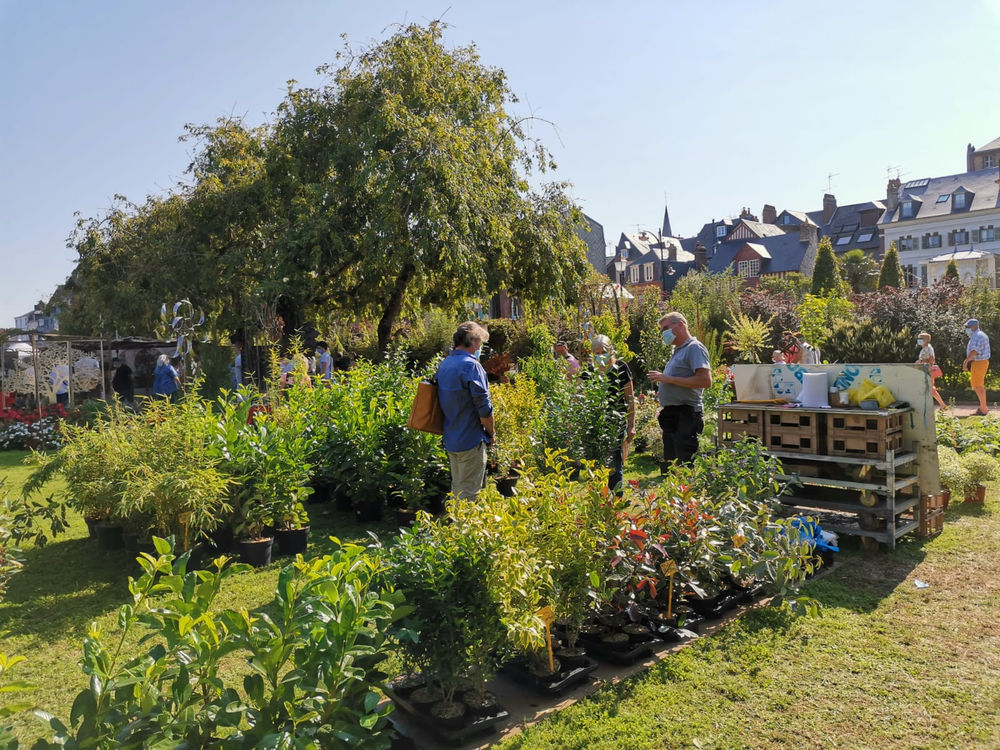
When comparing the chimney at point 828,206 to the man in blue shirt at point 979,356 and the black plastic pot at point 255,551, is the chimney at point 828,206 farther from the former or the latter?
the black plastic pot at point 255,551

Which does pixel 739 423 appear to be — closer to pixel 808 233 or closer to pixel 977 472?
pixel 977 472

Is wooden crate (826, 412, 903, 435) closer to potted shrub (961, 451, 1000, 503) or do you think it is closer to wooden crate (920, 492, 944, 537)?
wooden crate (920, 492, 944, 537)

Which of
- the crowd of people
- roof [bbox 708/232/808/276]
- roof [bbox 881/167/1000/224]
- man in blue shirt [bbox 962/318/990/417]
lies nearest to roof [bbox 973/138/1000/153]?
roof [bbox 881/167/1000/224]

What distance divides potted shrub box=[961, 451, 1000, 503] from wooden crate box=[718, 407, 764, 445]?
2.19m

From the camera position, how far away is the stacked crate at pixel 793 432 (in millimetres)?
5664

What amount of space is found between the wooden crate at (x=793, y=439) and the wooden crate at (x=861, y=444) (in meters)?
0.10

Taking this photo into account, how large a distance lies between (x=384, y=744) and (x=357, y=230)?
45.4 feet

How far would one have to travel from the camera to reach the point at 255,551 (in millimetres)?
5371

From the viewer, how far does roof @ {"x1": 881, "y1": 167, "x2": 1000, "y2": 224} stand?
49281 millimetres

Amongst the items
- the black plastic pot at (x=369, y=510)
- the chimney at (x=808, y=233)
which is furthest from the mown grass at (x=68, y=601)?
the chimney at (x=808, y=233)

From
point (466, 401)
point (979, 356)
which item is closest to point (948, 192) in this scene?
point (979, 356)

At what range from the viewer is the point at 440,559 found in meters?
2.84

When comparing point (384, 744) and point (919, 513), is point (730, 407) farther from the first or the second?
point (384, 744)

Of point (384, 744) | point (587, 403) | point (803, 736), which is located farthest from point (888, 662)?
point (587, 403)
